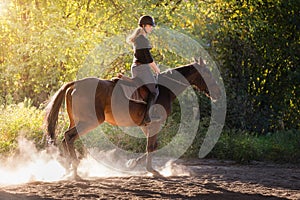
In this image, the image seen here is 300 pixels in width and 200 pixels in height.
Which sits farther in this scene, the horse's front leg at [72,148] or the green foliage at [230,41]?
the green foliage at [230,41]

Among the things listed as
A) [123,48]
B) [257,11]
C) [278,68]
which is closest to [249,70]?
[278,68]

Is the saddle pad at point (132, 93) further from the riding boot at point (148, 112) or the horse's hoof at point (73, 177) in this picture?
the horse's hoof at point (73, 177)

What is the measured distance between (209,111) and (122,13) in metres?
3.58

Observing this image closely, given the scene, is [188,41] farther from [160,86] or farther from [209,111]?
[160,86]

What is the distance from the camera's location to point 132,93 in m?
8.82

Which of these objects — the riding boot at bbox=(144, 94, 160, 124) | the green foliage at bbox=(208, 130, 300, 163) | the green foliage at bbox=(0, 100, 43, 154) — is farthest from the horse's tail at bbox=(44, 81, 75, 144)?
the green foliage at bbox=(208, 130, 300, 163)

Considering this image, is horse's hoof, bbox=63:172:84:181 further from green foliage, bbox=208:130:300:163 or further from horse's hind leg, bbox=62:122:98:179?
green foliage, bbox=208:130:300:163

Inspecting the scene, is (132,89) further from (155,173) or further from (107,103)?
(155,173)

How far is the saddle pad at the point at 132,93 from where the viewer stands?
8742 mm

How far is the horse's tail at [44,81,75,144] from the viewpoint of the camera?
8.73 meters

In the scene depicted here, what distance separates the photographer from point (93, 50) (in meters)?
13.6

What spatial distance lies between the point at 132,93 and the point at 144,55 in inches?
26.1

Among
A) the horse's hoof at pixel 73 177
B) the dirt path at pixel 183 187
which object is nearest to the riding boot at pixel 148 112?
the dirt path at pixel 183 187

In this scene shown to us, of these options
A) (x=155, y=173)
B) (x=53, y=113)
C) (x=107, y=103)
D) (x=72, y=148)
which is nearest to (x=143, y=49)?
(x=107, y=103)
